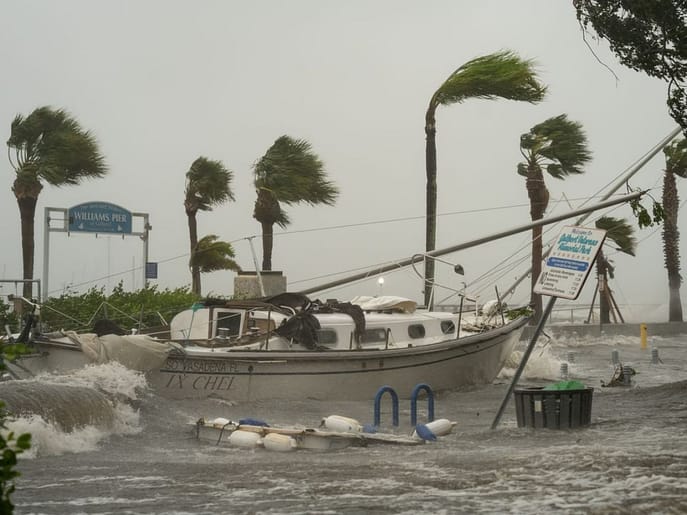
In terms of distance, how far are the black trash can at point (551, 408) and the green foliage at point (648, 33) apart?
16.8ft

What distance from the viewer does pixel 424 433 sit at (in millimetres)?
14336

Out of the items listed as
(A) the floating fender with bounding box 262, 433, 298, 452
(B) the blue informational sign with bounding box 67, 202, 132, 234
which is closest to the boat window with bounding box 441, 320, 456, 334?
(A) the floating fender with bounding box 262, 433, 298, 452

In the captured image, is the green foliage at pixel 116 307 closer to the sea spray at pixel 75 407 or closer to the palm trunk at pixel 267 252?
the palm trunk at pixel 267 252

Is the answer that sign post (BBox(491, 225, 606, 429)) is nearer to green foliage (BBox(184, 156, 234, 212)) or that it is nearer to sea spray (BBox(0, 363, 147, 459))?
sea spray (BBox(0, 363, 147, 459))

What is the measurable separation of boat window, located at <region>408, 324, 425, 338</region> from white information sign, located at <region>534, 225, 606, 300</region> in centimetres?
882

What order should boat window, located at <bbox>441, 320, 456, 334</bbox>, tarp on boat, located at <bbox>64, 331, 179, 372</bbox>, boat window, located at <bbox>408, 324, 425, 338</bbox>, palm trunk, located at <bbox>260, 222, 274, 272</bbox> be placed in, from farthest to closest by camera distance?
palm trunk, located at <bbox>260, 222, 274, 272</bbox>, boat window, located at <bbox>441, 320, 456, 334</bbox>, boat window, located at <bbox>408, 324, 425, 338</bbox>, tarp on boat, located at <bbox>64, 331, 179, 372</bbox>

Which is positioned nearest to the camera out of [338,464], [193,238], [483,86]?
[338,464]

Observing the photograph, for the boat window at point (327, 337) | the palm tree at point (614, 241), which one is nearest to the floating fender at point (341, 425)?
the boat window at point (327, 337)

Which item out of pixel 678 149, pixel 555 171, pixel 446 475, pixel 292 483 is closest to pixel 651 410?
pixel 446 475

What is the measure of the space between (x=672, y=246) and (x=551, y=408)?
43121 mm

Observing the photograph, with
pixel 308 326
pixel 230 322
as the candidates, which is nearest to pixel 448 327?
pixel 308 326

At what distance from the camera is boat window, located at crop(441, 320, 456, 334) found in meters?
23.1

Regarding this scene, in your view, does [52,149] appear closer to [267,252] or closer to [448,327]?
[267,252]

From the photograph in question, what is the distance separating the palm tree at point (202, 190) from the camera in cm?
4319
